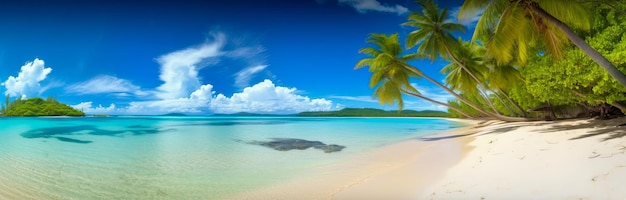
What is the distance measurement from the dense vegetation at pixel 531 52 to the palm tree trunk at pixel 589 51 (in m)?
0.01

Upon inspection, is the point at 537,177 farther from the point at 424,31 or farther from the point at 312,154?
the point at 424,31

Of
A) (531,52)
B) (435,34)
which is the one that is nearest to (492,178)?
(531,52)

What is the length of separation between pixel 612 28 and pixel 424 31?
808cm

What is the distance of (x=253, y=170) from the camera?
223 inches

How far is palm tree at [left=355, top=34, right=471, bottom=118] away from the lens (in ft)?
48.7

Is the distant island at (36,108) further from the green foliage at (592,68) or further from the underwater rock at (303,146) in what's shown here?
the green foliage at (592,68)

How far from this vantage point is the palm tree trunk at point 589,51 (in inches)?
173

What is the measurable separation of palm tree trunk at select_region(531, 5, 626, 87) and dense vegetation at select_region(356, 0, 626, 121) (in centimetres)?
1

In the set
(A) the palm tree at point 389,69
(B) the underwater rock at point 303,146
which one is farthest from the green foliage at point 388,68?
(B) the underwater rock at point 303,146

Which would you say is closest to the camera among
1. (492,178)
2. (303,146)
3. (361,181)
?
(492,178)

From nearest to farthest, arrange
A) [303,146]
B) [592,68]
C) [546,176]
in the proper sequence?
1. [546,176]
2. [592,68]
3. [303,146]

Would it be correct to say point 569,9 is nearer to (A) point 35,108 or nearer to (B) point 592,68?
(B) point 592,68

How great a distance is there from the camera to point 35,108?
6150cm

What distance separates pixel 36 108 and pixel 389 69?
70550mm
